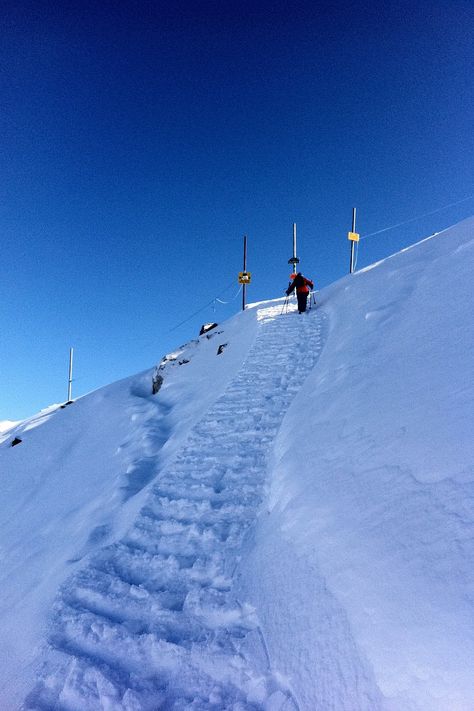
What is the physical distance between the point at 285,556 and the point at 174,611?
0.98 metres

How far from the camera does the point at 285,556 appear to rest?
2.91m

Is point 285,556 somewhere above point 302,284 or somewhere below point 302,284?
below

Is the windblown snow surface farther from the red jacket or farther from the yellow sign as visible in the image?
the yellow sign

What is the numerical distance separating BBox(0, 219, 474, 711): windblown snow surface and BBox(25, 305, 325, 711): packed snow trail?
14mm

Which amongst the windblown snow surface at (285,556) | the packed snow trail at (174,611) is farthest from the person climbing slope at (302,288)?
the packed snow trail at (174,611)

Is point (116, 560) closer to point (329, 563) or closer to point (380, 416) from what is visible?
point (329, 563)

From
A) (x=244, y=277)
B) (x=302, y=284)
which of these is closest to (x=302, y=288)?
(x=302, y=284)

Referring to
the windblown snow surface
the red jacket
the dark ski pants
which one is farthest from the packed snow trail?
the red jacket

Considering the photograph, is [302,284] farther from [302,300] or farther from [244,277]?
[244,277]

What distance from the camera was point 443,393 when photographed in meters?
3.24

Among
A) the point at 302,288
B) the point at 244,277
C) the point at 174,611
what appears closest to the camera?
the point at 174,611

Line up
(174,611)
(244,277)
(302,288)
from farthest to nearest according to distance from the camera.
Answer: (244,277), (302,288), (174,611)

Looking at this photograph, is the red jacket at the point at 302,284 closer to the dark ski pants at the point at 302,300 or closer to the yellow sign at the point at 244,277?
the dark ski pants at the point at 302,300

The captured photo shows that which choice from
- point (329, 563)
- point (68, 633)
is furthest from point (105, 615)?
point (329, 563)
